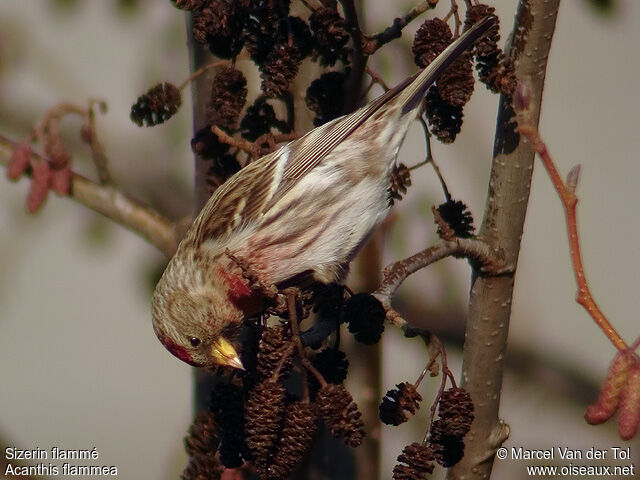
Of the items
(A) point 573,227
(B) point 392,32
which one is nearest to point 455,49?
(B) point 392,32

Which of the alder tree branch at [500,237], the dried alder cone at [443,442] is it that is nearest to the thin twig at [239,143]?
the alder tree branch at [500,237]

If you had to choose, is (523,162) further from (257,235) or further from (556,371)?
(556,371)

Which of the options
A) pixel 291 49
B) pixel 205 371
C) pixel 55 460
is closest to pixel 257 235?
pixel 205 371

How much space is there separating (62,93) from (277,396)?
1747 millimetres

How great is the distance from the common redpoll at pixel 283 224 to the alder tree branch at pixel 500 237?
1.22 ft

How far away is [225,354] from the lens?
1.81m

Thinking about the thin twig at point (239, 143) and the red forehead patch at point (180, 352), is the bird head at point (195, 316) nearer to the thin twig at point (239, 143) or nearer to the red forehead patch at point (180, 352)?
the red forehead patch at point (180, 352)

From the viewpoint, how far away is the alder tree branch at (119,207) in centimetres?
201

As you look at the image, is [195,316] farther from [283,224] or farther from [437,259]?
[437,259]

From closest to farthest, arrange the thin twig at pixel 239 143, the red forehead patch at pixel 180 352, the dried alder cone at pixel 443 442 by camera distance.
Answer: the dried alder cone at pixel 443 442 → the thin twig at pixel 239 143 → the red forehead patch at pixel 180 352

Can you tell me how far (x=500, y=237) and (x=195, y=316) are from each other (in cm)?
73

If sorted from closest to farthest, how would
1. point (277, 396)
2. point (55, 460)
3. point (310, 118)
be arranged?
point (277, 396) → point (310, 118) → point (55, 460)

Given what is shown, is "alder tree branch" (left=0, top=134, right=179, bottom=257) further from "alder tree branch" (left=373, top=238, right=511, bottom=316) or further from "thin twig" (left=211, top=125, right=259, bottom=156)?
"alder tree branch" (left=373, top=238, right=511, bottom=316)

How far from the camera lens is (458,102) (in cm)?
151
